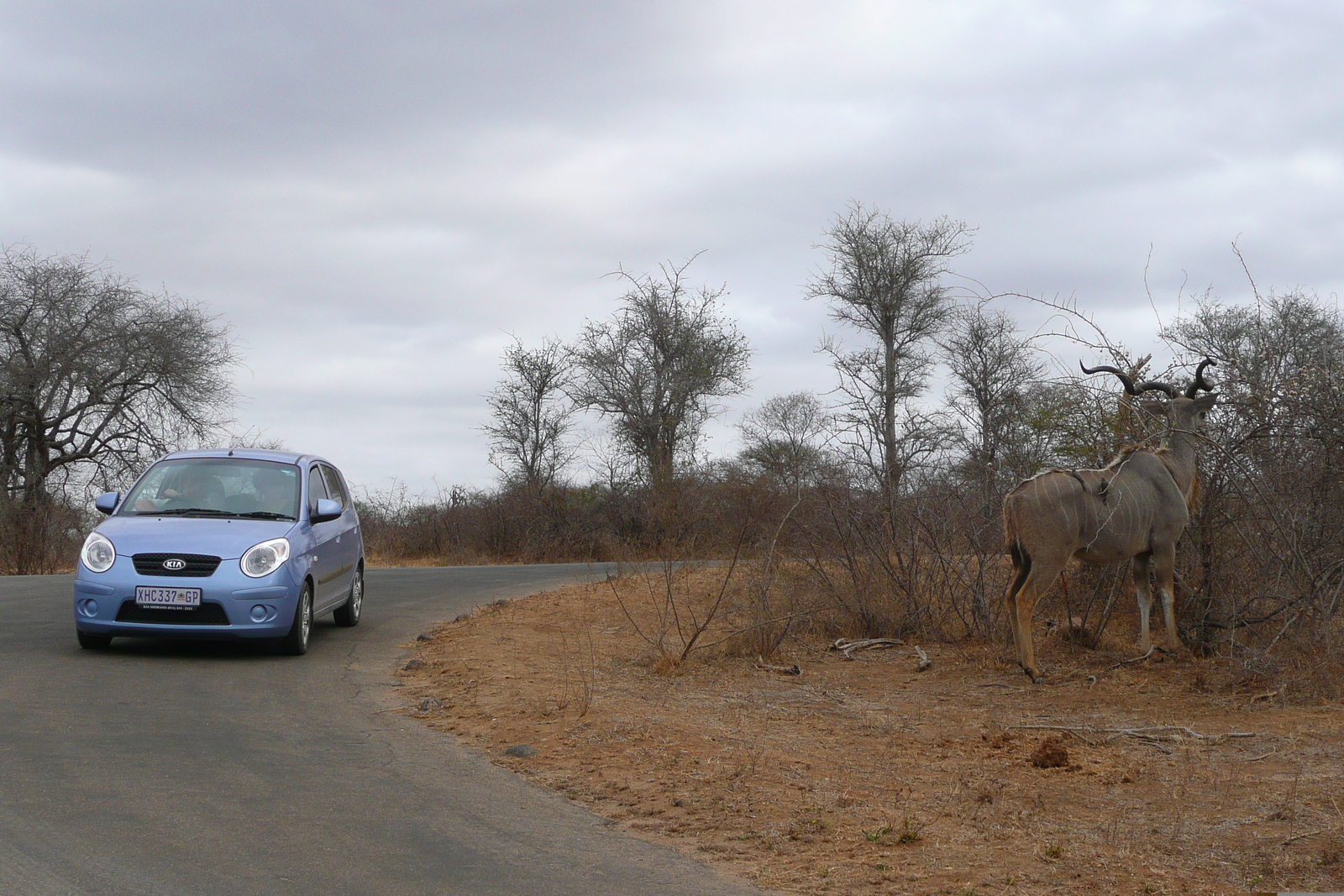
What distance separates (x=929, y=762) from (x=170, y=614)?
6254 mm

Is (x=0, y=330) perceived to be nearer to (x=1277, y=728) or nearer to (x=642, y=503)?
(x=642, y=503)

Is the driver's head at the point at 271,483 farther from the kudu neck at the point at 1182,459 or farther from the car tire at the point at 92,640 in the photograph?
the kudu neck at the point at 1182,459

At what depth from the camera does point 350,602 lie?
12773 millimetres

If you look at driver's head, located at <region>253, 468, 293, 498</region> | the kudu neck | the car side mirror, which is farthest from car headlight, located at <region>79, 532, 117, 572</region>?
the kudu neck

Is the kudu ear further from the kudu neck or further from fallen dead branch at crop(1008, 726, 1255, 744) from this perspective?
fallen dead branch at crop(1008, 726, 1255, 744)

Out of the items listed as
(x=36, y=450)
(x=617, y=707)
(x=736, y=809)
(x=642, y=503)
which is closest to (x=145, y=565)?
(x=617, y=707)

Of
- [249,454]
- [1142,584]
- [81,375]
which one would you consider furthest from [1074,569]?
[81,375]

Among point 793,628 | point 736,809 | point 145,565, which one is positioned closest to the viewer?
point 736,809

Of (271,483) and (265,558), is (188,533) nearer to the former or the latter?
A: (265,558)

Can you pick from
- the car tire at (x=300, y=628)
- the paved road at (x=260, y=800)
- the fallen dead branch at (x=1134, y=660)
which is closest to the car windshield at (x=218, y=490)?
the car tire at (x=300, y=628)

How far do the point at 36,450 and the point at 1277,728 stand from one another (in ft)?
110

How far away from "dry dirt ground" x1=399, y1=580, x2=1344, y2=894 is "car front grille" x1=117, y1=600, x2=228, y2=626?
5.48 feet

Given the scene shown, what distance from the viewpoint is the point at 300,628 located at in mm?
10273

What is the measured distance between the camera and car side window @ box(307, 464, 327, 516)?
11093 mm
